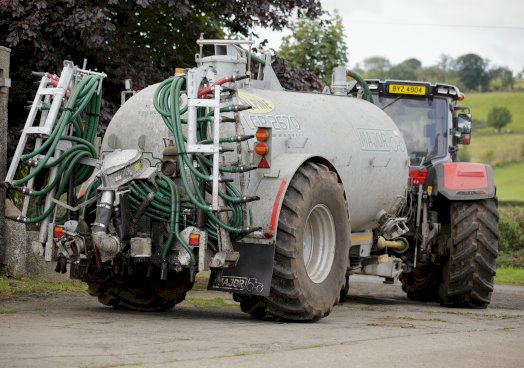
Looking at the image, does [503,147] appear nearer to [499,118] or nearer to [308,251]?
[499,118]

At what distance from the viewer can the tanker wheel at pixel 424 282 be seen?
54.0 ft

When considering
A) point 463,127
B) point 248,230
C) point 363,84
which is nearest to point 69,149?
point 248,230

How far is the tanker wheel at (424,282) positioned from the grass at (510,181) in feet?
110

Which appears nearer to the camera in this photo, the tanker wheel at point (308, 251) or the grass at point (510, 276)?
the tanker wheel at point (308, 251)

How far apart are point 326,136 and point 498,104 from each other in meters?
77.5

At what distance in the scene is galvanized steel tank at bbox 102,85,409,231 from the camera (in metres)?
11.8

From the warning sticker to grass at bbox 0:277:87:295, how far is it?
374 cm

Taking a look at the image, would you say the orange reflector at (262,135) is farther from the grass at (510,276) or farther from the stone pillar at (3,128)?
the grass at (510,276)

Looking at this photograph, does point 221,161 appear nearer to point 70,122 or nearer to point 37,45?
point 70,122

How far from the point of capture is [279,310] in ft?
37.5

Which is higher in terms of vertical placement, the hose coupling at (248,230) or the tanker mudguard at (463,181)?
the tanker mudguard at (463,181)

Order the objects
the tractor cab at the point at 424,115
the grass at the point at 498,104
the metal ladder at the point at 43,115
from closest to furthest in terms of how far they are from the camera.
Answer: the metal ladder at the point at 43,115
the tractor cab at the point at 424,115
the grass at the point at 498,104

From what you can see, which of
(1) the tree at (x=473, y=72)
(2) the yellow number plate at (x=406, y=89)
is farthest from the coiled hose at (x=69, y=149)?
(1) the tree at (x=473, y=72)

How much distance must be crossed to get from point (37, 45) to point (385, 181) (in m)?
5.71
